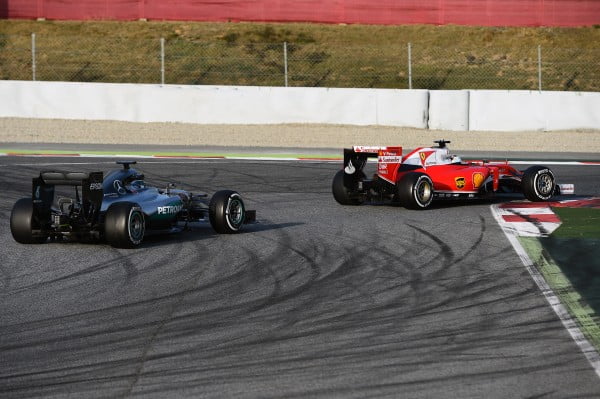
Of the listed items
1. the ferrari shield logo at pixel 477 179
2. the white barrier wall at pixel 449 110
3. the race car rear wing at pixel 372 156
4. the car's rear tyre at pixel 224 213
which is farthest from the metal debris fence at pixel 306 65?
the car's rear tyre at pixel 224 213

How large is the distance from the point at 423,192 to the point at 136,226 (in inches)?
177

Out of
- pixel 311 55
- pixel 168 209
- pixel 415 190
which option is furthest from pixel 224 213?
pixel 311 55

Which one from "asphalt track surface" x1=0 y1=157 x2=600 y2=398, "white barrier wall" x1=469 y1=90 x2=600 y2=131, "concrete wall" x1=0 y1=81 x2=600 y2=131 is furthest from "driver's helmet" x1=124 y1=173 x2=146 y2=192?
"white barrier wall" x1=469 y1=90 x2=600 y2=131

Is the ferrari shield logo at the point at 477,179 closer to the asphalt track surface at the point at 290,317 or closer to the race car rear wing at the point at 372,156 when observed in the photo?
the race car rear wing at the point at 372,156

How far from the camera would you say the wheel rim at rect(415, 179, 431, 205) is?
47.2 ft

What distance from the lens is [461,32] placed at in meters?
30.3

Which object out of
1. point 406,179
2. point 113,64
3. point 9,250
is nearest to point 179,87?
point 113,64

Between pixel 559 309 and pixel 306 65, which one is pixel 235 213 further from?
pixel 306 65

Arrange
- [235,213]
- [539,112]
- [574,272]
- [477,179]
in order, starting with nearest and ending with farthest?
[574,272] < [235,213] < [477,179] < [539,112]

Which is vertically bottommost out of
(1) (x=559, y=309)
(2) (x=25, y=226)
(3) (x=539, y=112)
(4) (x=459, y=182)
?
(1) (x=559, y=309)

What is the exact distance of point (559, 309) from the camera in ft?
27.9

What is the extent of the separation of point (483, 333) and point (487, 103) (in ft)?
56.3

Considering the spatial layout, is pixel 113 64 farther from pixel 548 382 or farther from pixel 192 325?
pixel 548 382

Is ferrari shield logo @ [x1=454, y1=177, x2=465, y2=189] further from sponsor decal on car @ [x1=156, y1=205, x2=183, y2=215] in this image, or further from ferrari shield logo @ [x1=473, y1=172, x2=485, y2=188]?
sponsor decal on car @ [x1=156, y1=205, x2=183, y2=215]
